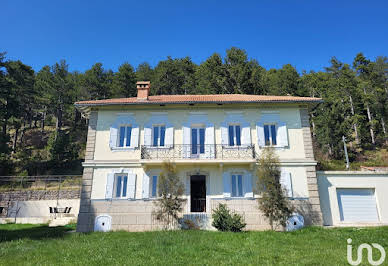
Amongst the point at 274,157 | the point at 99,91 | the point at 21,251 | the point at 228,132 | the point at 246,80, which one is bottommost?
the point at 21,251

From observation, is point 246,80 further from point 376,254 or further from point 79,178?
point 376,254

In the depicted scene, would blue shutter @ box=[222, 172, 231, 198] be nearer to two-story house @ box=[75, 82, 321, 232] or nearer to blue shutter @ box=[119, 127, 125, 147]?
two-story house @ box=[75, 82, 321, 232]

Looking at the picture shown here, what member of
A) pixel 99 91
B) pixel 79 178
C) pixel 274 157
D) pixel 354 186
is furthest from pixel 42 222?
pixel 99 91

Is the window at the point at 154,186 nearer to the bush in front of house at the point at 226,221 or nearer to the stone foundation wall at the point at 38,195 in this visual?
the bush in front of house at the point at 226,221

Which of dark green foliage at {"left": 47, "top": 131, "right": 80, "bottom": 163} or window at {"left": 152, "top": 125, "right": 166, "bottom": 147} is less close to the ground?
dark green foliage at {"left": 47, "top": 131, "right": 80, "bottom": 163}

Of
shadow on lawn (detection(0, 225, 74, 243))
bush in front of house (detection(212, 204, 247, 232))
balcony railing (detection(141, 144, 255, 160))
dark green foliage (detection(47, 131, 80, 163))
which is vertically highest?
dark green foliage (detection(47, 131, 80, 163))

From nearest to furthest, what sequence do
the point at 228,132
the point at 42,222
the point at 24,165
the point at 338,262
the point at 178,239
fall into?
the point at 338,262 → the point at 178,239 → the point at 228,132 → the point at 42,222 → the point at 24,165

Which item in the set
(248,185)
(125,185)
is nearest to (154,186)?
(125,185)

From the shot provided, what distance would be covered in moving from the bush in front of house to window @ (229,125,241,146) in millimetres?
3766

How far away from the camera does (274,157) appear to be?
12.9 meters

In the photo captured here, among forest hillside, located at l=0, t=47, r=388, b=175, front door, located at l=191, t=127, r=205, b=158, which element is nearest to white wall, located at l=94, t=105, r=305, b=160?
front door, located at l=191, t=127, r=205, b=158

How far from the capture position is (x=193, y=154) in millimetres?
13453

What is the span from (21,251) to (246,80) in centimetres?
2534

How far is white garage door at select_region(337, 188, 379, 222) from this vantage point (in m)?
12.7
